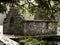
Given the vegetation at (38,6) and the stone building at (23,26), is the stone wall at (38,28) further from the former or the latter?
the vegetation at (38,6)

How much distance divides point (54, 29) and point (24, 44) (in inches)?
161

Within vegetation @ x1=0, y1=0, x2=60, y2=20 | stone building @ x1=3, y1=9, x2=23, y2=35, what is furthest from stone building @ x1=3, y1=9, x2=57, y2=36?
vegetation @ x1=0, y1=0, x2=60, y2=20

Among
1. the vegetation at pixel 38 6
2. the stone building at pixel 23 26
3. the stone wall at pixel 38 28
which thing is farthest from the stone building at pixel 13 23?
the vegetation at pixel 38 6

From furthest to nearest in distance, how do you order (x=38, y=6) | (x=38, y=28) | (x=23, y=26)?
1. (x=38, y=28)
2. (x=23, y=26)
3. (x=38, y=6)

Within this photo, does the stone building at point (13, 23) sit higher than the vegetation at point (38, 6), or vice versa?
the vegetation at point (38, 6)

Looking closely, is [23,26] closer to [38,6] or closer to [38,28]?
[38,28]

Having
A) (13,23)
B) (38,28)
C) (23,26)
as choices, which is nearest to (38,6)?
(23,26)

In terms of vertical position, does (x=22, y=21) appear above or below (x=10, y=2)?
below

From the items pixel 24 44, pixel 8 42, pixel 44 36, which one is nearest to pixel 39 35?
pixel 44 36

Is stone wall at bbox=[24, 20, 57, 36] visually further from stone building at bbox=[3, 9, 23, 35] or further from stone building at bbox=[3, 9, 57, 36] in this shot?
stone building at bbox=[3, 9, 23, 35]

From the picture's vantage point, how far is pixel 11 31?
14.5m

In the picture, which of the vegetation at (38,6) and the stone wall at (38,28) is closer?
the vegetation at (38,6)

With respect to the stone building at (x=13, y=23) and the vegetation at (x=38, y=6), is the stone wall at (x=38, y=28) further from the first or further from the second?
the vegetation at (x=38, y=6)

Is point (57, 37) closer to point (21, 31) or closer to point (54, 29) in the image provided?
point (54, 29)
